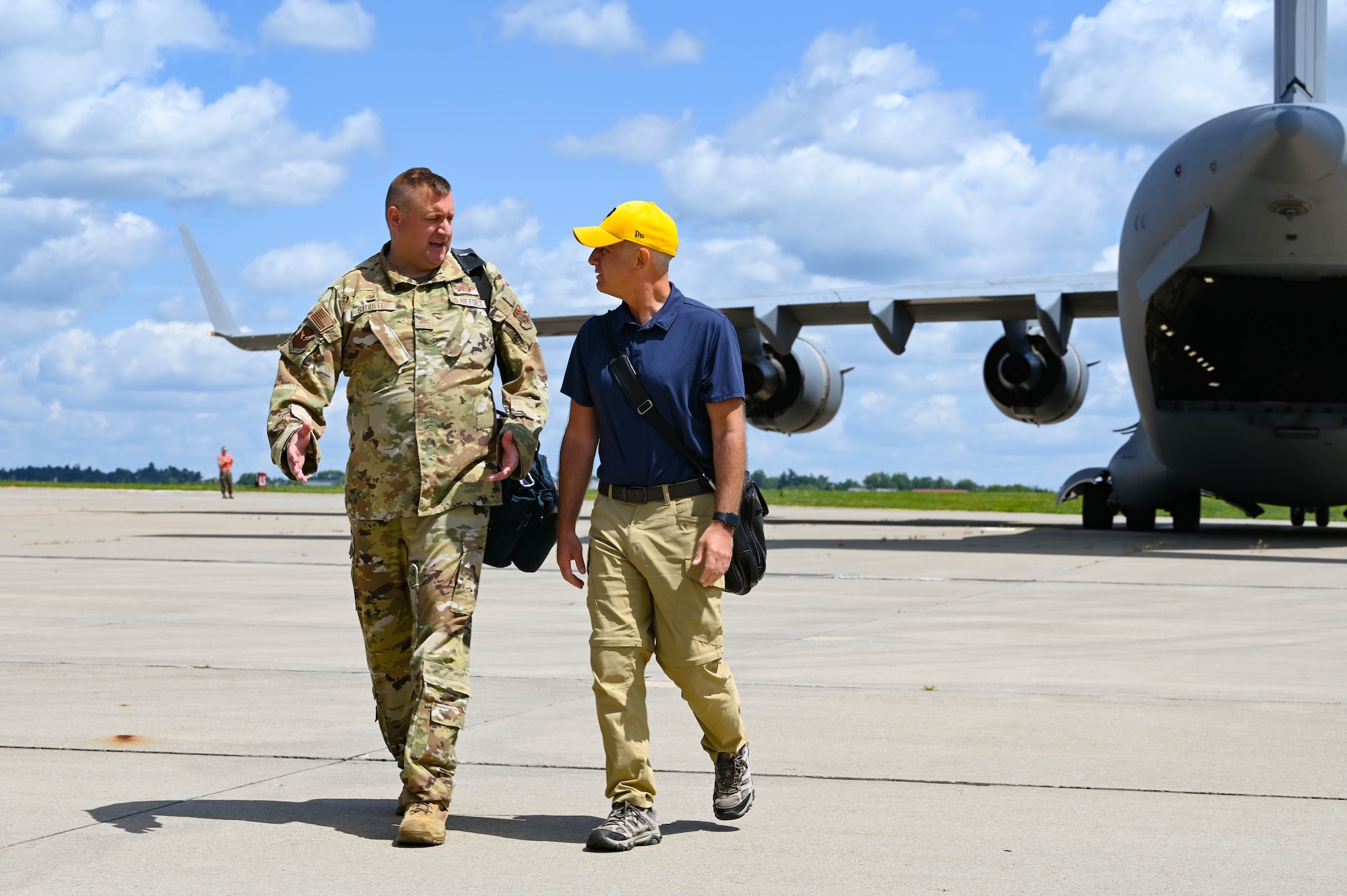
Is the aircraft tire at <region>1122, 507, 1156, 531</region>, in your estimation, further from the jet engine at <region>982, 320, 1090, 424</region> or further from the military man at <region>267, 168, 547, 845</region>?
the military man at <region>267, 168, 547, 845</region>

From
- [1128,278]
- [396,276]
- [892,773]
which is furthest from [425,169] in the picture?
[1128,278]

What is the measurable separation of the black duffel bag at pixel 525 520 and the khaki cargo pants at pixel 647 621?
1.06 feet

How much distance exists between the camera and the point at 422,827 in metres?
4.21

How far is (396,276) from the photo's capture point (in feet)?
15.8

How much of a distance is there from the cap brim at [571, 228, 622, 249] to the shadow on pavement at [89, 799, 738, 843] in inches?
67.8

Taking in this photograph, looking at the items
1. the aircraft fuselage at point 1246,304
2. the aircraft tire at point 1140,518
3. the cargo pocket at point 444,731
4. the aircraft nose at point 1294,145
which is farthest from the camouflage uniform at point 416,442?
the aircraft tire at point 1140,518

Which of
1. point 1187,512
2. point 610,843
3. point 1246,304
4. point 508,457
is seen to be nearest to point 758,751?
point 610,843

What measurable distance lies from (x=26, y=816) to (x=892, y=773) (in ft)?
8.91

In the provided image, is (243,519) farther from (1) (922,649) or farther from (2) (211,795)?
(2) (211,795)

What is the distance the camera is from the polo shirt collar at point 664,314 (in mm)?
4570

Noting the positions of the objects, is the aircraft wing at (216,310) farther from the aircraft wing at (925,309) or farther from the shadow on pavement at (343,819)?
the shadow on pavement at (343,819)

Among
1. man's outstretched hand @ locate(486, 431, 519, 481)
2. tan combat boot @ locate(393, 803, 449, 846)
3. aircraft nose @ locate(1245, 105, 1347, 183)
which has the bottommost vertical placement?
tan combat boot @ locate(393, 803, 449, 846)

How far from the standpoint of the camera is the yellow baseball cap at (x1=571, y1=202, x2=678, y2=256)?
458 cm

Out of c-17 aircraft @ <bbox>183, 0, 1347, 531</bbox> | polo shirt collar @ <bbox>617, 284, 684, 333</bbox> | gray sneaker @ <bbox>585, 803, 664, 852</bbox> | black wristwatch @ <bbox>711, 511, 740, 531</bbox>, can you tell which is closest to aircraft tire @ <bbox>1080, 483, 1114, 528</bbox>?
c-17 aircraft @ <bbox>183, 0, 1347, 531</bbox>
